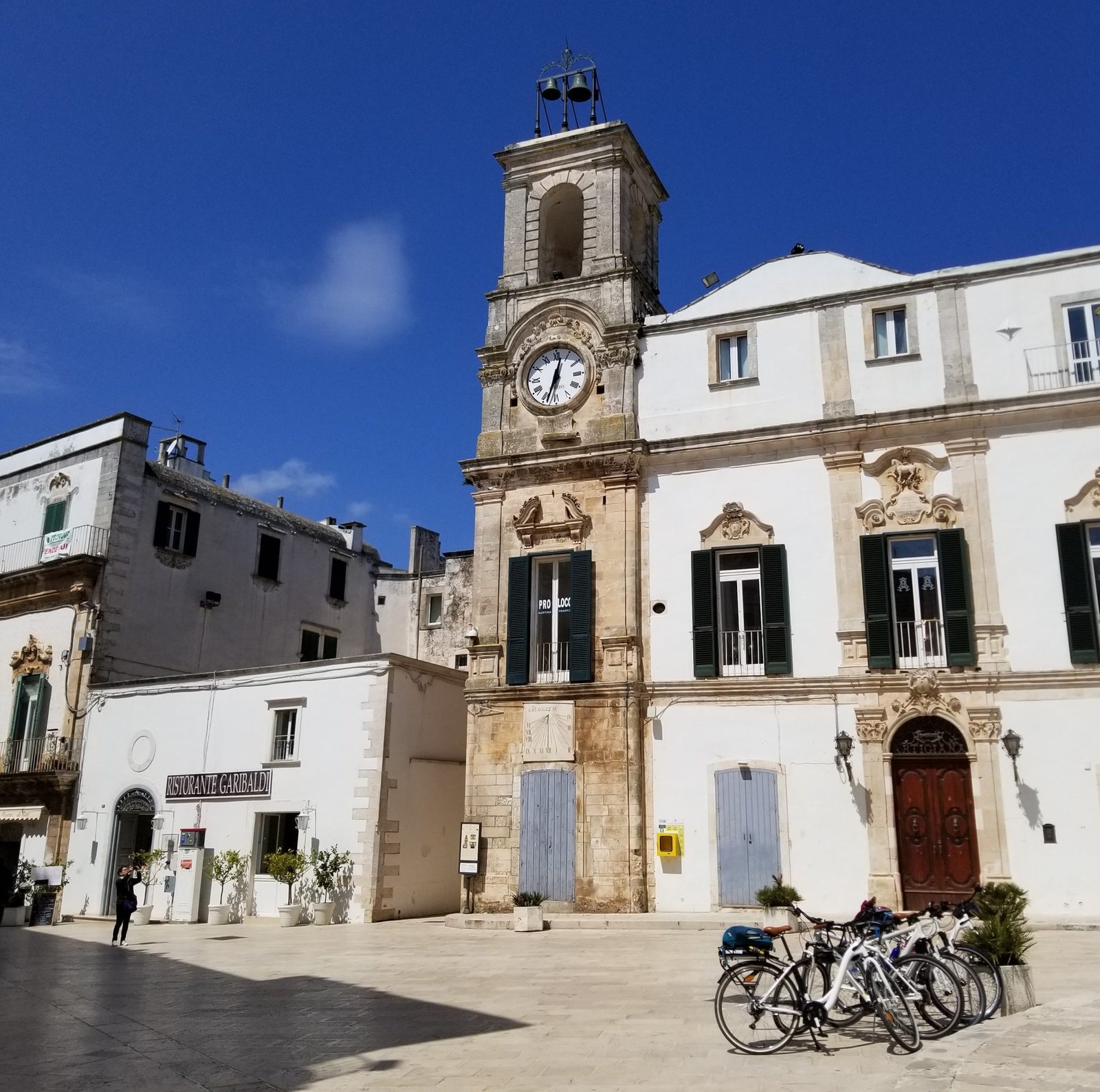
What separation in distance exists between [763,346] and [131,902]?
15.3m

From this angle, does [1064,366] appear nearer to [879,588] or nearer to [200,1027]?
[879,588]

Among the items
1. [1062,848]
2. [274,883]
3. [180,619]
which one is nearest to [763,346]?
[1062,848]

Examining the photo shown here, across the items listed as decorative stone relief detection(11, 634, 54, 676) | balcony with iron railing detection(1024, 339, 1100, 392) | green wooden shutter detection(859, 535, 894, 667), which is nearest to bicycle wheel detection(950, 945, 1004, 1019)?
green wooden shutter detection(859, 535, 894, 667)

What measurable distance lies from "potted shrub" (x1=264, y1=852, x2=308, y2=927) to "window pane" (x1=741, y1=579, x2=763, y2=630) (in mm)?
9769

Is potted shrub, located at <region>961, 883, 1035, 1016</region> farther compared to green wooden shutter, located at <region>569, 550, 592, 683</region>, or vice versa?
green wooden shutter, located at <region>569, 550, 592, 683</region>

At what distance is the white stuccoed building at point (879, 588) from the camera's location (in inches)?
690

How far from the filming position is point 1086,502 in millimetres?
18078

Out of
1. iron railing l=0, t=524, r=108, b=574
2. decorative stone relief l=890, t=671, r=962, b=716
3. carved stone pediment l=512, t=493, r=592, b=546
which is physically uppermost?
iron railing l=0, t=524, r=108, b=574

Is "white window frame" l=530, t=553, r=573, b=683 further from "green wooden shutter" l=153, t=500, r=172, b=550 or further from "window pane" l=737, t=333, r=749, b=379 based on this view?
"green wooden shutter" l=153, t=500, r=172, b=550

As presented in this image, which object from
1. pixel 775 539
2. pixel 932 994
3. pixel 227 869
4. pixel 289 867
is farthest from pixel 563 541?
pixel 932 994

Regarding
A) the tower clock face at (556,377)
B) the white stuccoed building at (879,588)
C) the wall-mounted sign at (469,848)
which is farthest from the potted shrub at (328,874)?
the tower clock face at (556,377)

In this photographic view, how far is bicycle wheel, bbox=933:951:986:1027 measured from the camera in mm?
8688

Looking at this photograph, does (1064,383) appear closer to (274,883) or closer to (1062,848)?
(1062,848)

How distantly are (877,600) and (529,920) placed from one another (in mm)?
8095
